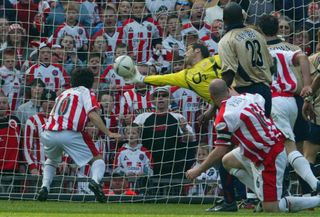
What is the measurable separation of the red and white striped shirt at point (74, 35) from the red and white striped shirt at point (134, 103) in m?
1.03

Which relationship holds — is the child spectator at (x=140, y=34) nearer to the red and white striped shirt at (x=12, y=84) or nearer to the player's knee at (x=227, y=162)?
the red and white striped shirt at (x=12, y=84)

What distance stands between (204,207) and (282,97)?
1.71 metres

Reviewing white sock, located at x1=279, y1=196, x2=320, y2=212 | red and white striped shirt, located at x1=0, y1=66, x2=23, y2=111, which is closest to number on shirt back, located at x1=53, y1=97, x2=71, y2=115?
red and white striped shirt, located at x1=0, y1=66, x2=23, y2=111

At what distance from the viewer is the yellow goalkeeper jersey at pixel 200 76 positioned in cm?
1412

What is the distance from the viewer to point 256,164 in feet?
38.4

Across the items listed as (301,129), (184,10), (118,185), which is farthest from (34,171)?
(301,129)

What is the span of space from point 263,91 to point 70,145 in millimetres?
3250

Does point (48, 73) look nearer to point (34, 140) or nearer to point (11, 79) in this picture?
point (11, 79)

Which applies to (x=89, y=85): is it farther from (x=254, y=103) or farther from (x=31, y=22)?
(x=254, y=103)

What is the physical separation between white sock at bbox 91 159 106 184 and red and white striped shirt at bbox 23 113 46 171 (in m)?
1.64

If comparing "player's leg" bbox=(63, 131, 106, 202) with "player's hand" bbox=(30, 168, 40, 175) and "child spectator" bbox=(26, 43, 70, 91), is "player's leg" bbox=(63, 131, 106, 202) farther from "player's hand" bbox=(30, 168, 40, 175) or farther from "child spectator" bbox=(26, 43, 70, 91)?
"child spectator" bbox=(26, 43, 70, 91)

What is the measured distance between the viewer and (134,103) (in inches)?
660

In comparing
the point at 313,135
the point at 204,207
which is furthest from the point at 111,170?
the point at 313,135

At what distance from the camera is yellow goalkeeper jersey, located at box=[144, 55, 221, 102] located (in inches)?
556
